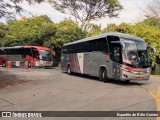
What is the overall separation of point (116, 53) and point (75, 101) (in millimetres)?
6953

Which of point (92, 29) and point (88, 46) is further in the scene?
point (92, 29)

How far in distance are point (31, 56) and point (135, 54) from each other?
22785 mm

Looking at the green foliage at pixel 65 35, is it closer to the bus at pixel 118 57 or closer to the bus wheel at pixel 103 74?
the bus at pixel 118 57

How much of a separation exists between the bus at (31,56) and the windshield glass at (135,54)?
2065cm

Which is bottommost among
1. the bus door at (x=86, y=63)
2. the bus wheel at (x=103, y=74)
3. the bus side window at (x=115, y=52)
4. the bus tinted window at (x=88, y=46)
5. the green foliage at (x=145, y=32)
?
the bus wheel at (x=103, y=74)

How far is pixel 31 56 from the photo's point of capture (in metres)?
35.5

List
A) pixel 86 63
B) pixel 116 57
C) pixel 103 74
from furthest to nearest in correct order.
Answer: pixel 86 63 → pixel 103 74 → pixel 116 57

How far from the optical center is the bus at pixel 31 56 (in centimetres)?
3450

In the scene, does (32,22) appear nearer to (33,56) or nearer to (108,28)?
(33,56)

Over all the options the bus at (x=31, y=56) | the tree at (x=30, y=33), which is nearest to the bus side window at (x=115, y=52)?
the bus at (x=31, y=56)

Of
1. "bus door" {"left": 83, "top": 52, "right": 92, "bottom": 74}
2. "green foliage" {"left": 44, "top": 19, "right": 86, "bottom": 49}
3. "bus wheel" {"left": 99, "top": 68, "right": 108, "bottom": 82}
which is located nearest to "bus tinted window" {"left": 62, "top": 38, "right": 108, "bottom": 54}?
"bus door" {"left": 83, "top": 52, "right": 92, "bottom": 74}

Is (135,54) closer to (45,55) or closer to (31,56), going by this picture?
(45,55)

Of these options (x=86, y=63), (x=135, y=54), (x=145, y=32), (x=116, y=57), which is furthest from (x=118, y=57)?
(x=145, y=32)

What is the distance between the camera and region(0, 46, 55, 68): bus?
3450 cm
